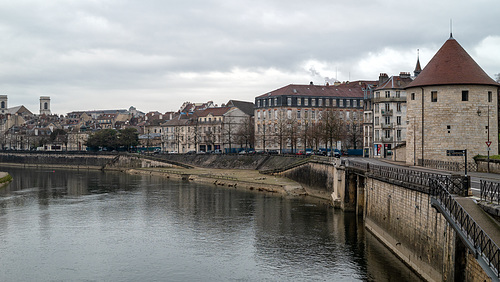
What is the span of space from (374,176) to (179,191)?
110 ft

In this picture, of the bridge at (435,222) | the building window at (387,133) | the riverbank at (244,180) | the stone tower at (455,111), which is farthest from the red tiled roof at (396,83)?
the bridge at (435,222)

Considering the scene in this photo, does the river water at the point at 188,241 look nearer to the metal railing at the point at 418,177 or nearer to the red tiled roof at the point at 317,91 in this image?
the metal railing at the point at 418,177

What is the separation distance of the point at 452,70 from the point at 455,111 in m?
3.84

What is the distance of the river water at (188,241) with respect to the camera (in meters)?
28.1

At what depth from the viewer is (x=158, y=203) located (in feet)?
177

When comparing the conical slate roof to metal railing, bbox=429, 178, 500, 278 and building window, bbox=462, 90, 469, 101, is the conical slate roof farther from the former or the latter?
metal railing, bbox=429, 178, 500, 278

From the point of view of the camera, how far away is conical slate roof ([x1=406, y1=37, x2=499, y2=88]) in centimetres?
4256

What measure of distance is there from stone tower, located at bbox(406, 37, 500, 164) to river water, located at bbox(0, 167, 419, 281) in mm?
9443

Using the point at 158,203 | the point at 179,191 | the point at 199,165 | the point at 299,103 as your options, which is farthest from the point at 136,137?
the point at 158,203

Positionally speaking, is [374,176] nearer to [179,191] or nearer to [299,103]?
[179,191]

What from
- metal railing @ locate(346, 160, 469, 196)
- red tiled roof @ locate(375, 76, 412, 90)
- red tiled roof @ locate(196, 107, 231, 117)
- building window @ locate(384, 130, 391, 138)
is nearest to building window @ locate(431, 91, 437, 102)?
metal railing @ locate(346, 160, 469, 196)

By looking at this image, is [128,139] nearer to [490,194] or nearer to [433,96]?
[433,96]

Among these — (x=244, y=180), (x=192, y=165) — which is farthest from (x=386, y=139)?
(x=192, y=165)

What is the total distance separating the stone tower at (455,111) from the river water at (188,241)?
31.0 feet
